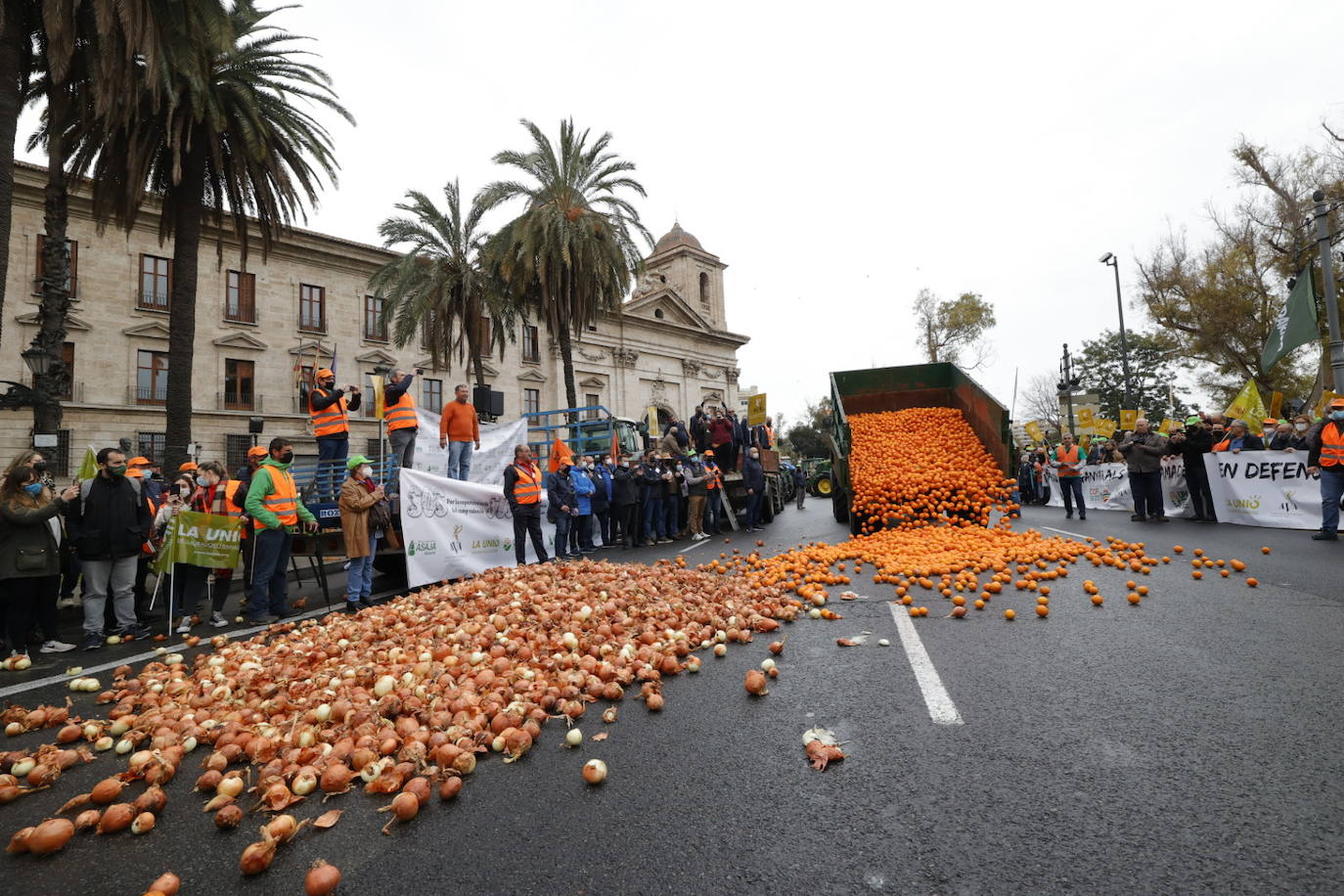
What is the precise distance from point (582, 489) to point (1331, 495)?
11469mm

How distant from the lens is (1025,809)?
240cm

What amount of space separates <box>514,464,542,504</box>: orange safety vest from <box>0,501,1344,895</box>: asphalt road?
573cm

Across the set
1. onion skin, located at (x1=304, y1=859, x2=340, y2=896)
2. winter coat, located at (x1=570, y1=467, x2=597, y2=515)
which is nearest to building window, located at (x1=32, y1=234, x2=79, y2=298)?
winter coat, located at (x1=570, y1=467, x2=597, y2=515)

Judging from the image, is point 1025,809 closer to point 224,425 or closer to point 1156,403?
point 224,425

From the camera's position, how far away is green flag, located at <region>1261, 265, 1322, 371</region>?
13.0 meters

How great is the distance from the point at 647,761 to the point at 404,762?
1.13 metres

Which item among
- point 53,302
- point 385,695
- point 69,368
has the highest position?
point 69,368

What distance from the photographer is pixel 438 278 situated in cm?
2542

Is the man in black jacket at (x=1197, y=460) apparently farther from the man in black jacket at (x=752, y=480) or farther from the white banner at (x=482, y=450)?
the white banner at (x=482, y=450)

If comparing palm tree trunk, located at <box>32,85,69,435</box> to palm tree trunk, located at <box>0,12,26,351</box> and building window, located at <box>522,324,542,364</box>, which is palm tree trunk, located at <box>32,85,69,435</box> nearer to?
palm tree trunk, located at <box>0,12,26,351</box>

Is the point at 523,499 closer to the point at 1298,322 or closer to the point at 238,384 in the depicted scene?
the point at 1298,322

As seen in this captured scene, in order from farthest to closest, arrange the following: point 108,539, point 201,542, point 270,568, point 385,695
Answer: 1. point 270,568
2. point 201,542
3. point 108,539
4. point 385,695

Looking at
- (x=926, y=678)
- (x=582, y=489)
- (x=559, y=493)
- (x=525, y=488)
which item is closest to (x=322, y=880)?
(x=926, y=678)

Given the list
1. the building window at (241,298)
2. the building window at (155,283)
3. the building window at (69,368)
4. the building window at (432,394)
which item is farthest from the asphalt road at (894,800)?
the building window at (432,394)
